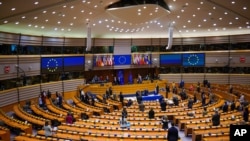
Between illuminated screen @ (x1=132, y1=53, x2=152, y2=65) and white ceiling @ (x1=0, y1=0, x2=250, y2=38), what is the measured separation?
4751 millimetres

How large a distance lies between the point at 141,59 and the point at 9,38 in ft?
51.4

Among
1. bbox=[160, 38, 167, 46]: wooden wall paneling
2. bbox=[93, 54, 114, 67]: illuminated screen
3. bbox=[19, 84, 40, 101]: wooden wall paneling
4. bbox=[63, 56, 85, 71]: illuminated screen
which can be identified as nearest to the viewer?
bbox=[19, 84, 40, 101]: wooden wall paneling

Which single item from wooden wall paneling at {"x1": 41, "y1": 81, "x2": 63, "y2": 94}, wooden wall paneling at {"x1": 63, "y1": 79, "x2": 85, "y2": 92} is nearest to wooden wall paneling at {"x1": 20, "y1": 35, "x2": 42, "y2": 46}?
wooden wall paneling at {"x1": 41, "y1": 81, "x2": 63, "y2": 94}

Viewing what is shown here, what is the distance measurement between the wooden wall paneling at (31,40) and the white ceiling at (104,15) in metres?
0.53

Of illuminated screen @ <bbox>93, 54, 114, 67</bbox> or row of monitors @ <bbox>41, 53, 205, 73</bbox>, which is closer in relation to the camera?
row of monitors @ <bbox>41, 53, 205, 73</bbox>

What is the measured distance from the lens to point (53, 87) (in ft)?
87.7

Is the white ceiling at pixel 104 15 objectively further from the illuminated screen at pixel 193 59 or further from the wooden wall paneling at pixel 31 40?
the illuminated screen at pixel 193 59

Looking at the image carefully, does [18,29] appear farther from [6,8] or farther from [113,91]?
[113,91]

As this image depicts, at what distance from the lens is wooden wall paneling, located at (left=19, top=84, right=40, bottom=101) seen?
75.4 ft

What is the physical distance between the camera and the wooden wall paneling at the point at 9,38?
20.8 meters

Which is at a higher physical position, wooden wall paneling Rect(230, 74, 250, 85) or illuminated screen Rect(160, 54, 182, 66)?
illuminated screen Rect(160, 54, 182, 66)

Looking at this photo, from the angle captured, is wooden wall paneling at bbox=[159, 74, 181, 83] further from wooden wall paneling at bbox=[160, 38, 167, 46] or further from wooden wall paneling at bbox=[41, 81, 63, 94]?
wooden wall paneling at bbox=[41, 81, 63, 94]

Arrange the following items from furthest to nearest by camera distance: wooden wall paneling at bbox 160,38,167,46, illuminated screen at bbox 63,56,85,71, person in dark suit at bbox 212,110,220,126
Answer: wooden wall paneling at bbox 160,38,167,46 → illuminated screen at bbox 63,56,85,71 → person in dark suit at bbox 212,110,220,126

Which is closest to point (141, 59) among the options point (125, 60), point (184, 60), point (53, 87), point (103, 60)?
point (125, 60)
